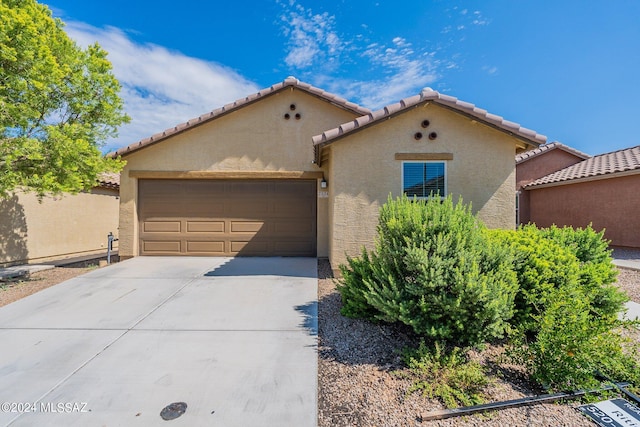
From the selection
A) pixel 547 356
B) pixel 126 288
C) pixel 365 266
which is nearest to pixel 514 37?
pixel 365 266

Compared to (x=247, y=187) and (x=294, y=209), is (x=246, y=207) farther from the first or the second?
(x=294, y=209)

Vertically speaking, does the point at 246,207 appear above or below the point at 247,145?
below

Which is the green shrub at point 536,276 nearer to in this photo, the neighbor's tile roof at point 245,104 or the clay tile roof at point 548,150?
the neighbor's tile roof at point 245,104

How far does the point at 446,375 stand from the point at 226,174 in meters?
8.46

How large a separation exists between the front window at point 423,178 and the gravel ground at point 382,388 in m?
3.91

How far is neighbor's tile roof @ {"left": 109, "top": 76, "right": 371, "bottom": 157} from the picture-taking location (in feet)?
30.9

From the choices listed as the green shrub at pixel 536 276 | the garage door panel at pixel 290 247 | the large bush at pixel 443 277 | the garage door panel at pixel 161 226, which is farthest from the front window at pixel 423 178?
the garage door panel at pixel 161 226

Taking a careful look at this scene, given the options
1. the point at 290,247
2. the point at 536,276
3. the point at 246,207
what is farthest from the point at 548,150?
the point at 246,207

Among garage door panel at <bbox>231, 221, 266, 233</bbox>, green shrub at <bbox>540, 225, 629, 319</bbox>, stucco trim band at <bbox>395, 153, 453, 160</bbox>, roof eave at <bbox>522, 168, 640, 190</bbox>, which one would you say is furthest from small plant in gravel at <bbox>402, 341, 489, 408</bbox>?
roof eave at <bbox>522, 168, 640, 190</bbox>

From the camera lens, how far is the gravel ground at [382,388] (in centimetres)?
270

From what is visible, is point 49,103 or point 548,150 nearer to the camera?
point 49,103

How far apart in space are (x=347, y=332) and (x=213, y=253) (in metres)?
6.91

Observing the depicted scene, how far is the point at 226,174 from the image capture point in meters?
9.72

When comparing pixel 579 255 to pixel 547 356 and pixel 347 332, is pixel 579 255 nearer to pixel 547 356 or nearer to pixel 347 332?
pixel 547 356
